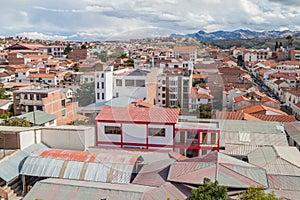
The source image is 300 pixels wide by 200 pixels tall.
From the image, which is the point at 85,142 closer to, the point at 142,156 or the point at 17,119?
the point at 142,156

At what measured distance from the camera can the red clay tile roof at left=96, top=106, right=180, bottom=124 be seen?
2131 mm

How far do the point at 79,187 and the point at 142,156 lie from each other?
0.87m

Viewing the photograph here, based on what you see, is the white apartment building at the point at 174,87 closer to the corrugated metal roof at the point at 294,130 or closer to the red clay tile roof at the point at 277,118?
the corrugated metal roof at the point at 294,130

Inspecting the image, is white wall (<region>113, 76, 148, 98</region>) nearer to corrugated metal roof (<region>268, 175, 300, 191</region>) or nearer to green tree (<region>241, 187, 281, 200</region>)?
green tree (<region>241, 187, 281, 200</region>)

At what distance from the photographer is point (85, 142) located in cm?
422

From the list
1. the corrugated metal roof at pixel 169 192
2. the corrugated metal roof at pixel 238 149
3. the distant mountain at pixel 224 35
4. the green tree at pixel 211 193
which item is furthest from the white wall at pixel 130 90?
the corrugated metal roof at pixel 238 149

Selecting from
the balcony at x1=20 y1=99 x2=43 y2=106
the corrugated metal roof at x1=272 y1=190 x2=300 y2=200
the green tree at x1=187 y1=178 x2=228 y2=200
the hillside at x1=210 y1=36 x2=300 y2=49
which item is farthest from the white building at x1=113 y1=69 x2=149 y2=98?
the hillside at x1=210 y1=36 x2=300 y2=49

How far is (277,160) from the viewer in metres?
3.96

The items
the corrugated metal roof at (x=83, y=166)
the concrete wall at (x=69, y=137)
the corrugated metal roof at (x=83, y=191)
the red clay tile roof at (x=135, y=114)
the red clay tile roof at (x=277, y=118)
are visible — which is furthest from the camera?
the red clay tile roof at (x=277, y=118)

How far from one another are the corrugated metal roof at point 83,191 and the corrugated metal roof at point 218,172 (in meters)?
0.43

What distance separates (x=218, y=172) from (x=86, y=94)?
1766 mm

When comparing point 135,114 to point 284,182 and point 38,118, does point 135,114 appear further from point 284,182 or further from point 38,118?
point 38,118

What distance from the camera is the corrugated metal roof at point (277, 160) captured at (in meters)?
3.72

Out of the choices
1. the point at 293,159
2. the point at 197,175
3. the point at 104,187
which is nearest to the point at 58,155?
the point at 104,187
